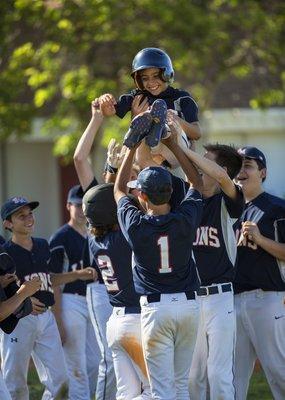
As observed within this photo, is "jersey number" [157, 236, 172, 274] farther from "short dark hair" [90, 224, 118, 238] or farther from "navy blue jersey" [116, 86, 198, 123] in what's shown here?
"navy blue jersey" [116, 86, 198, 123]

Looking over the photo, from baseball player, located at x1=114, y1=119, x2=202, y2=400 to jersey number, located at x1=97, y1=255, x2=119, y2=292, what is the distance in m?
0.68

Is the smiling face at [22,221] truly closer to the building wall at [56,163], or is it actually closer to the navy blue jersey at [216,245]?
the navy blue jersey at [216,245]

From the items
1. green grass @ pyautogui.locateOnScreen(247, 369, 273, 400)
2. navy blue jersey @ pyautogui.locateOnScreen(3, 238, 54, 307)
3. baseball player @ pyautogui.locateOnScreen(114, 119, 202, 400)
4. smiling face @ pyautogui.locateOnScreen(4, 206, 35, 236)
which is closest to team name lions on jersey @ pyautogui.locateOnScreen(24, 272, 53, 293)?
navy blue jersey @ pyautogui.locateOnScreen(3, 238, 54, 307)

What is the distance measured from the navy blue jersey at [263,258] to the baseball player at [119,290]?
4.21ft

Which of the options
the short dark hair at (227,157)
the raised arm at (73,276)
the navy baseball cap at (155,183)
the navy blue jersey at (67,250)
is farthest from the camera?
the navy blue jersey at (67,250)

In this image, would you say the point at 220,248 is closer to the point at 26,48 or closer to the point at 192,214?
the point at 192,214

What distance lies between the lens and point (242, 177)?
9.27 m

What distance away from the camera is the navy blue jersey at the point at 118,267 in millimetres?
8305

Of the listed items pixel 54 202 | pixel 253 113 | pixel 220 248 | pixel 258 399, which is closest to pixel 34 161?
pixel 54 202

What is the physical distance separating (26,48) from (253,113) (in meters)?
10.8

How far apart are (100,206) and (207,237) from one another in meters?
1.03

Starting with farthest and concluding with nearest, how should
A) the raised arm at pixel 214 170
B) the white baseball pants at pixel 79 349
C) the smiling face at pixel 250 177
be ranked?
the white baseball pants at pixel 79 349 → the smiling face at pixel 250 177 → the raised arm at pixel 214 170

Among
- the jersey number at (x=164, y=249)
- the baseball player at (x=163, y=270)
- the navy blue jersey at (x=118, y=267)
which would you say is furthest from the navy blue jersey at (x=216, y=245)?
the jersey number at (x=164, y=249)

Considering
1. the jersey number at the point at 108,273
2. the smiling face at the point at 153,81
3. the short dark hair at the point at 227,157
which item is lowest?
the jersey number at the point at 108,273
